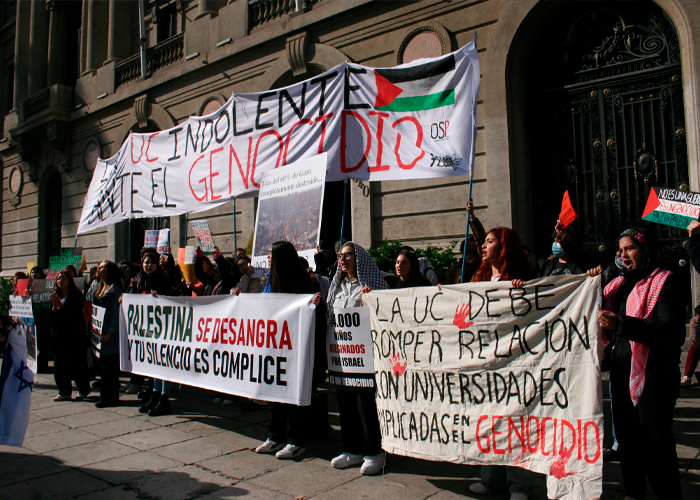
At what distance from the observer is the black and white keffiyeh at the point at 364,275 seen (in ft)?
14.9

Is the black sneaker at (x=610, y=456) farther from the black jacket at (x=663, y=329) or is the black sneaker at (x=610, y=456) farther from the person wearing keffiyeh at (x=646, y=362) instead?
the black jacket at (x=663, y=329)

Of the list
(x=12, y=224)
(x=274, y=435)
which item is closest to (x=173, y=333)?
(x=274, y=435)

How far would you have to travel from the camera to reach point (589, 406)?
127 inches

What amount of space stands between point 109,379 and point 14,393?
8.63 feet

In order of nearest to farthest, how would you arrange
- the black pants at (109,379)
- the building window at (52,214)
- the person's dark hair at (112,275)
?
the black pants at (109,379) < the person's dark hair at (112,275) < the building window at (52,214)

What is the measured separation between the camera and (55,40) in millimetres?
21516

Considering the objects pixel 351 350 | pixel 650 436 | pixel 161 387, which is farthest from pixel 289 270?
pixel 650 436

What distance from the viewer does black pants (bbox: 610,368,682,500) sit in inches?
123

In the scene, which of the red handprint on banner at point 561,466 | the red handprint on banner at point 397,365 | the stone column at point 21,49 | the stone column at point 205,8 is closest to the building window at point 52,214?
the stone column at point 21,49

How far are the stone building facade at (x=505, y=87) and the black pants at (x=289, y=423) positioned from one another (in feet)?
18.1

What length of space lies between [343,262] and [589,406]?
218 centimetres

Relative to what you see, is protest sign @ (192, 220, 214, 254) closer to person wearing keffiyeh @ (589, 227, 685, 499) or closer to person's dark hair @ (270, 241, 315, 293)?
person's dark hair @ (270, 241, 315, 293)

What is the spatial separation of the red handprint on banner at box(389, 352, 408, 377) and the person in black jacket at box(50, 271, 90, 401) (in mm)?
5118

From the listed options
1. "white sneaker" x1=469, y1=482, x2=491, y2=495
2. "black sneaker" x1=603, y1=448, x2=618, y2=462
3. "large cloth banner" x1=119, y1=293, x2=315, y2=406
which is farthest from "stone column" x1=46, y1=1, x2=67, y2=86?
Answer: "black sneaker" x1=603, y1=448, x2=618, y2=462
